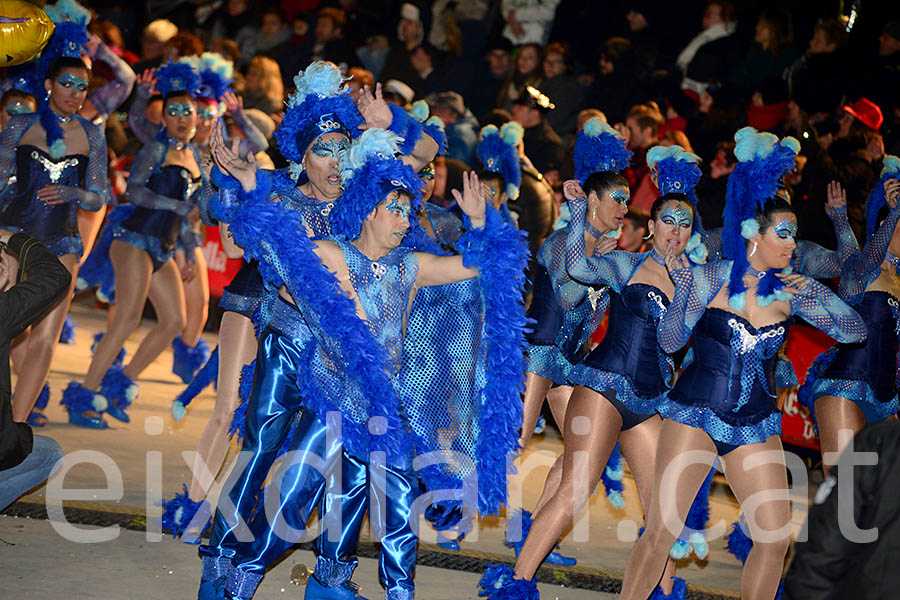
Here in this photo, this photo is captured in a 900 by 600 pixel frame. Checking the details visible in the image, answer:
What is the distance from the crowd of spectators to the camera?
8.22 m

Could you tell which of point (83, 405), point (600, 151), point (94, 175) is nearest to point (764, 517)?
point (600, 151)

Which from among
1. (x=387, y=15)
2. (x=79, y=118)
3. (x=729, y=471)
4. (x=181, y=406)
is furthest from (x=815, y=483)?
(x=387, y=15)

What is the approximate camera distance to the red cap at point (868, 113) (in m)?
8.05

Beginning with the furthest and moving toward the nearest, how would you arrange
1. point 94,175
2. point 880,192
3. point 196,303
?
1. point 196,303
2. point 94,175
3. point 880,192

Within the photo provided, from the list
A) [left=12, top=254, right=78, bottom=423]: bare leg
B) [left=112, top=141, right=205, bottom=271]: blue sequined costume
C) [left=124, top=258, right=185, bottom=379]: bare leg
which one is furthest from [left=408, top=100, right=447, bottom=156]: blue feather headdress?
[left=12, top=254, right=78, bottom=423]: bare leg

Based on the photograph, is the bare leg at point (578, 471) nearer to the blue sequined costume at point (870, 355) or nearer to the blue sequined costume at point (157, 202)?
the blue sequined costume at point (870, 355)

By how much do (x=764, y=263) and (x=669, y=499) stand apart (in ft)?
3.30

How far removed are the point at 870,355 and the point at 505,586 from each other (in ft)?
7.05

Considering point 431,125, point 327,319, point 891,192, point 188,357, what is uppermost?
point 431,125

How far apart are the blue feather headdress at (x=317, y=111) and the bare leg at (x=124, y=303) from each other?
263 cm

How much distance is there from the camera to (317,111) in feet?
15.2

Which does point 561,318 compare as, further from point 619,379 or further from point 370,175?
point 370,175

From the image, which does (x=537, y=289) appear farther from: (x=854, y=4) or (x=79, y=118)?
(x=854, y=4)

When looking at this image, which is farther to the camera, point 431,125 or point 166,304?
point 166,304
